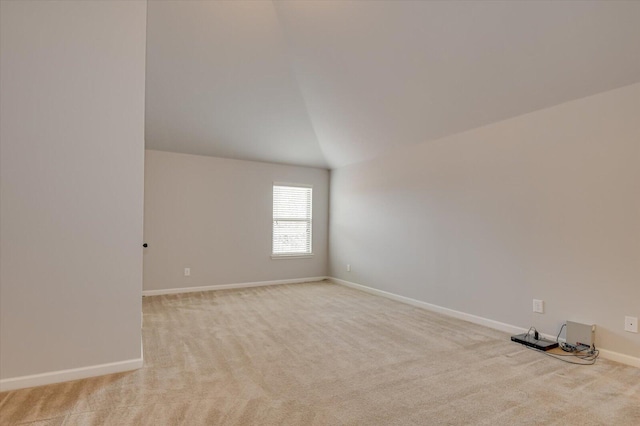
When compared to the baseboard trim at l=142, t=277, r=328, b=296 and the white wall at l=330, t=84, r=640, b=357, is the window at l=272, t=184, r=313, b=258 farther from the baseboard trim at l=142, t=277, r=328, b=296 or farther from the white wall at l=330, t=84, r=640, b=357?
the white wall at l=330, t=84, r=640, b=357

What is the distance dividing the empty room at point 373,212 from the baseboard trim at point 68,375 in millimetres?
10

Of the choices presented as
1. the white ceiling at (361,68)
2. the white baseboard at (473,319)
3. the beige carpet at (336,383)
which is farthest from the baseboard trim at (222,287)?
the white ceiling at (361,68)

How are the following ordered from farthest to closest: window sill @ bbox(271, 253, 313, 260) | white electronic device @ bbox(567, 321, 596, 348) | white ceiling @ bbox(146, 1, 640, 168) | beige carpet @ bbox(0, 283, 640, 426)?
window sill @ bbox(271, 253, 313, 260) < white electronic device @ bbox(567, 321, 596, 348) < white ceiling @ bbox(146, 1, 640, 168) < beige carpet @ bbox(0, 283, 640, 426)

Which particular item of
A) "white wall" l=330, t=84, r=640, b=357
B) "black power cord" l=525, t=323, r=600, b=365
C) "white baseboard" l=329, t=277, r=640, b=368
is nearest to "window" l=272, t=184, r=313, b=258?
"white baseboard" l=329, t=277, r=640, b=368

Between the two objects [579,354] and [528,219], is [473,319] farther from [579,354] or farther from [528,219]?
[528,219]

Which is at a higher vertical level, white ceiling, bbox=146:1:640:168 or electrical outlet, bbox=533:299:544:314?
white ceiling, bbox=146:1:640:168

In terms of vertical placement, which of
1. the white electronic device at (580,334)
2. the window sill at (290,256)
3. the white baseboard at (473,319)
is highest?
the window sill at (290,256)

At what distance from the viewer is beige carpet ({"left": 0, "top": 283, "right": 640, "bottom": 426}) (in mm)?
1981

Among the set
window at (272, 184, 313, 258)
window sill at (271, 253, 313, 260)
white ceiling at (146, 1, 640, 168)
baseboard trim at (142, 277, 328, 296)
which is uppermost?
white ceiling at (146, 1, 640, 168)

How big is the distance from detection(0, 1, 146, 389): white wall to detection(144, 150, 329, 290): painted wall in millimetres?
2976

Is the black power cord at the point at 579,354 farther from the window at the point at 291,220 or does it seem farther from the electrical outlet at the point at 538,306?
the window at the point at 291,220

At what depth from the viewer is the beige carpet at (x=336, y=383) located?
6.50 ft

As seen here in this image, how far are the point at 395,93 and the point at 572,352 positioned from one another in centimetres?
312

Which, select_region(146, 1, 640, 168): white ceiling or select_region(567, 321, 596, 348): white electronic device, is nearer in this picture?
select_region(146, 1, 640, 168): white ceiling
